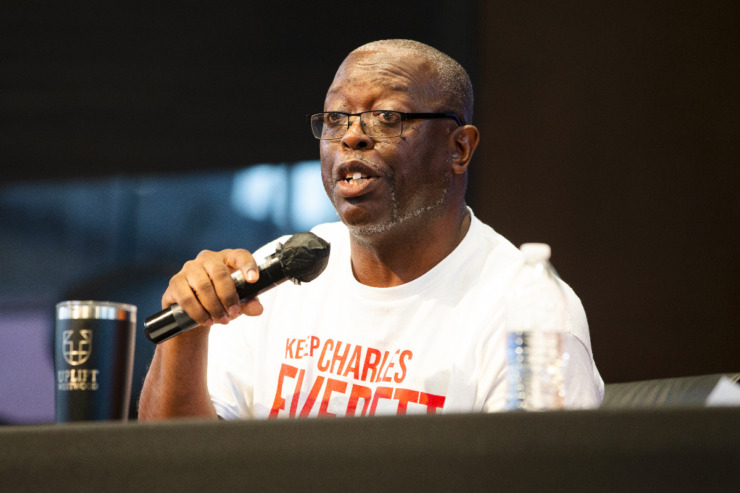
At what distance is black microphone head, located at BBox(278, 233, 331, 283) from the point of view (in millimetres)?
1080

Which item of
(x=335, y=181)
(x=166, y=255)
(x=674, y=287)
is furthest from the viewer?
(x=166, y=255)

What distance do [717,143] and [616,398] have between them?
4.26 ft

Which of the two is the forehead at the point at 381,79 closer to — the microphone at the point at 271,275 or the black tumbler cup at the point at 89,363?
the microphone at the point at 271,275

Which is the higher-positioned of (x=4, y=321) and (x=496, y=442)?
(x=496, y=442)

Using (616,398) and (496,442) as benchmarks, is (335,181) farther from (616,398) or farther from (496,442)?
(496,442)

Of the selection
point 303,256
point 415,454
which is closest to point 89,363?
point 303,256

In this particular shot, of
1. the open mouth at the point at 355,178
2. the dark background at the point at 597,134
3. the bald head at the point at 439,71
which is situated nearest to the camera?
the open mouth at the point at 355,178

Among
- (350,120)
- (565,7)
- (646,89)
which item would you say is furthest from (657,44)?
(350,120)

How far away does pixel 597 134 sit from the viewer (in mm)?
2705

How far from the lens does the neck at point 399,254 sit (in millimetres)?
1594

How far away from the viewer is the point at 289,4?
9.95ft

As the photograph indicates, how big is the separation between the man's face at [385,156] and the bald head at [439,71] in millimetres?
16

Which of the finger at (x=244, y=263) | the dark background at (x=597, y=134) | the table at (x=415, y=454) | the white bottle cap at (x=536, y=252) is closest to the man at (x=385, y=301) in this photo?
the finger at (x=244, y=263)

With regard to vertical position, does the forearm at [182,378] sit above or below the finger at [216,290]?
below
